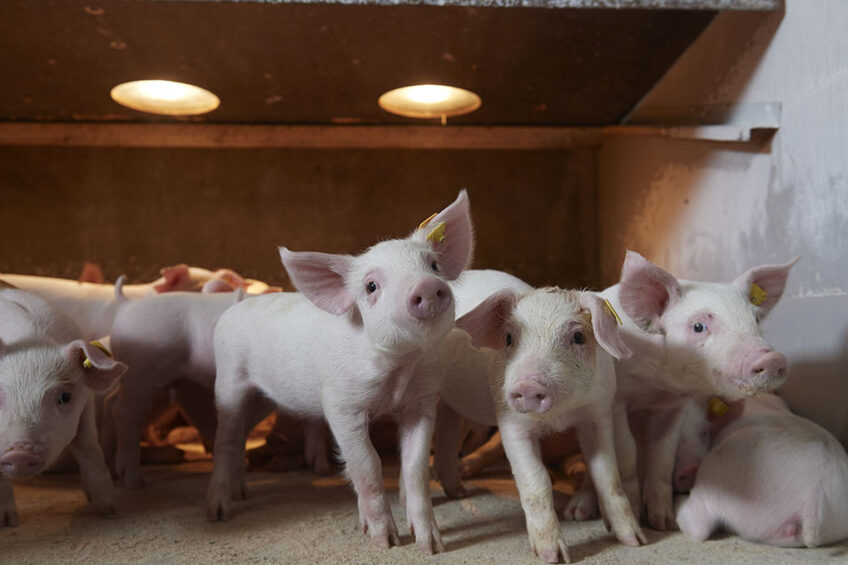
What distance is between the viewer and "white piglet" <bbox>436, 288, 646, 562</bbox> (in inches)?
86.5

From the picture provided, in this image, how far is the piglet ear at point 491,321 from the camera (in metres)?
2.39

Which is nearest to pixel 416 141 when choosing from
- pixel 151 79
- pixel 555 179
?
pixel 555 179

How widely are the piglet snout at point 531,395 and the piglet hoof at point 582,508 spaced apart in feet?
2.62

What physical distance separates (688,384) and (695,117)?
5.83 ft

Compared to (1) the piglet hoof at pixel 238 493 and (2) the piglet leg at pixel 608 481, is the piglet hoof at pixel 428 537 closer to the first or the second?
(2) the piglet leg at pixel 608 481

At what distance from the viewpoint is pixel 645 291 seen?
268 centimetres

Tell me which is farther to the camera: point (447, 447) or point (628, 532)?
point (447, 447)

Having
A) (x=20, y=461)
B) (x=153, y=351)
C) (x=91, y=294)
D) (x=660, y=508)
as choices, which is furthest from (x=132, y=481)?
(x=660, y=508)

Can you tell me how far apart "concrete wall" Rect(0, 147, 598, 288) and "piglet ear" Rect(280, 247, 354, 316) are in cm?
290

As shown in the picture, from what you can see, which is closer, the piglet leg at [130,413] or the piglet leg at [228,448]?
the piglet leg at [228,448]

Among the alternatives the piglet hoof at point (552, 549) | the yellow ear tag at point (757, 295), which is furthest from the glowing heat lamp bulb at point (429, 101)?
the piglet hoof at point (552, 549)

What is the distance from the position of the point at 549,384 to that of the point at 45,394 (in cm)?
173

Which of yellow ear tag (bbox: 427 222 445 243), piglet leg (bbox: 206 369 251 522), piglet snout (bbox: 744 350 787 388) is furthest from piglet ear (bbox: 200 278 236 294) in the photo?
piglet snout (bbox: 744 350 787 388)

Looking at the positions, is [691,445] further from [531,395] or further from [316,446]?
[316,446]
